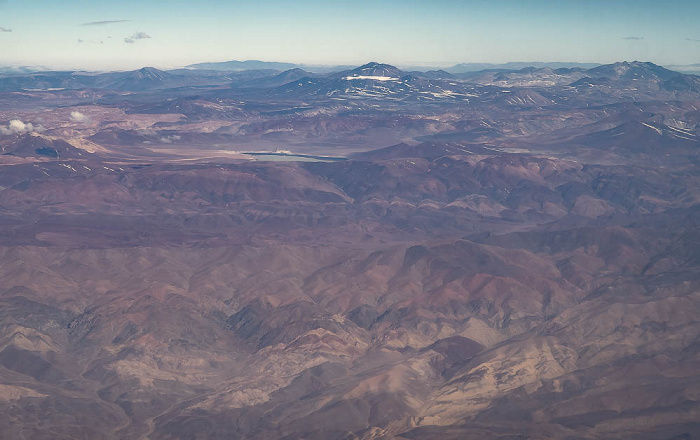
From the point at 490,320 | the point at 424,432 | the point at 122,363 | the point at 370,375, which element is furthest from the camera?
the point at 490,320

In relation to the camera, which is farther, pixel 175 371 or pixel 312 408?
pixel 175 371

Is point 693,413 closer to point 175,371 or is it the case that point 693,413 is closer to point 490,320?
point 490,320

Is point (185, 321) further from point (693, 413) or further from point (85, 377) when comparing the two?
point (693, 413)

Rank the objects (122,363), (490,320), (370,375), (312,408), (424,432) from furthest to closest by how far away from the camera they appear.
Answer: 1. (490,320)
2. (122,363)
3. (370,375)
4. (312,408)
5. (424,432)

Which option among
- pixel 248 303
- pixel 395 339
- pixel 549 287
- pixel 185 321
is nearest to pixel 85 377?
pixel 185 321

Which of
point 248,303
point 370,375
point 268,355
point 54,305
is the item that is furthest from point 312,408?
point 54,305

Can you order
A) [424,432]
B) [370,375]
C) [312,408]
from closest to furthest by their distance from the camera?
[424,432] → [312,408] → [370,375]

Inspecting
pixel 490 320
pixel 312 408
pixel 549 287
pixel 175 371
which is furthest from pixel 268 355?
pixel 549 287

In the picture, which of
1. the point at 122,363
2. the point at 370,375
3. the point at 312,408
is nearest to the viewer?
the point at 312,408

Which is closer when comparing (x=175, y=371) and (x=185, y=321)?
(x=175, y=371)
